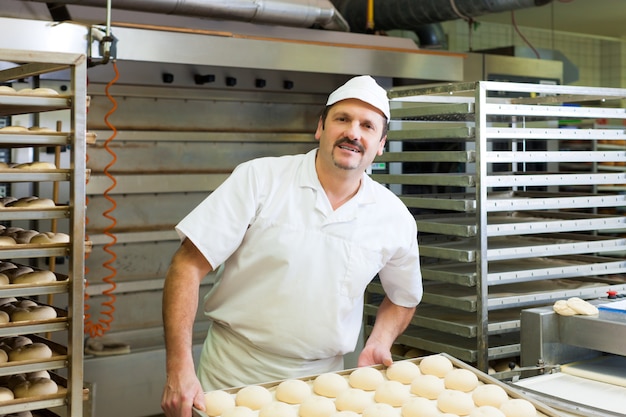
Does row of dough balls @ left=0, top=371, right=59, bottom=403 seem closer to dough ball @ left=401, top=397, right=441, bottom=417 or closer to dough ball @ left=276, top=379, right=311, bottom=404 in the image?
dough ball @ left=276, top=379, right=311, bottom=404

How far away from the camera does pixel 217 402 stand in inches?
65.7

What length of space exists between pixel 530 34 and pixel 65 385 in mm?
7035

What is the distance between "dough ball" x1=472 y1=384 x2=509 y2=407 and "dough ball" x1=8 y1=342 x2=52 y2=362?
1074 mm

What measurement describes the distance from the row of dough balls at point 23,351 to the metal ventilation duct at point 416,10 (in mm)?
3183

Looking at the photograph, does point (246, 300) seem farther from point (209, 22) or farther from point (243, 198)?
point (209, 22)

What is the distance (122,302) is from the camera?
364 cm

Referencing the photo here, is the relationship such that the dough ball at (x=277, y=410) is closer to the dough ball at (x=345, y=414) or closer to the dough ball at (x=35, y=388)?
the dough ball at (x=345, y=414)

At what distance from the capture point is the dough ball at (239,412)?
1612 mm

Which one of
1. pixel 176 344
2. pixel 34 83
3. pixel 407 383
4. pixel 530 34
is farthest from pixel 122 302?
pixel 530 34

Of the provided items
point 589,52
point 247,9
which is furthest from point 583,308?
point 589,52

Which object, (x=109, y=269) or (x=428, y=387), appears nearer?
(x=428, y=387)

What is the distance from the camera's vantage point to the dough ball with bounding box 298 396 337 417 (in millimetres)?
1666

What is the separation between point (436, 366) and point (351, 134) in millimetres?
646

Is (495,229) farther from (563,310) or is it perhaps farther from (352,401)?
(352,401)
